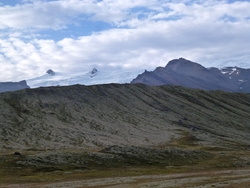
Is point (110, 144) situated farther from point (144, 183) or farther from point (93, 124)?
point (144, 183)

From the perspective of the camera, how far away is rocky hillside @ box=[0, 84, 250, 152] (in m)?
130

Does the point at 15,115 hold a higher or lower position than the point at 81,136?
higher

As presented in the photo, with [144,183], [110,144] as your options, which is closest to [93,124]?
[110,144]

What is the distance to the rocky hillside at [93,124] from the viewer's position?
130 metres

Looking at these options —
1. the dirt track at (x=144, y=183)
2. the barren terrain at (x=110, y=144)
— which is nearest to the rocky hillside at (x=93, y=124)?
the barren terrain at (x=110, y=144)

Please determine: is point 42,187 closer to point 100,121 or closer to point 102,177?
point 102,177

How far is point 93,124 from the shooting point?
15862cm

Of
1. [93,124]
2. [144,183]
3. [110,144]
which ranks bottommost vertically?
[144,183]

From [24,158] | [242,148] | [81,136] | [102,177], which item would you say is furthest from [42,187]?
[242,148]

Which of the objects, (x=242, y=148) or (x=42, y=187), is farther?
(x=242, y=148)

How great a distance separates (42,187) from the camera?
195 feet

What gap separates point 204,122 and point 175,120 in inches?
574

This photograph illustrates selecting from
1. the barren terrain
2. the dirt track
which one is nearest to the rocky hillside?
the barren terrain

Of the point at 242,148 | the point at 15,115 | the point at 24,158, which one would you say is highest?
the point at 15,115
